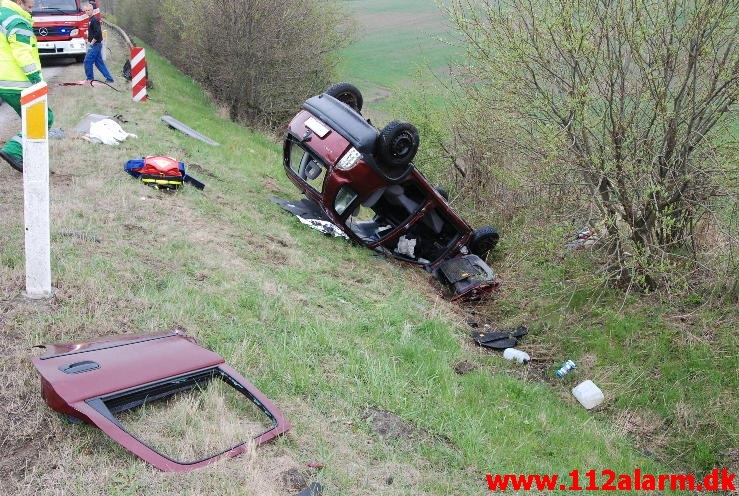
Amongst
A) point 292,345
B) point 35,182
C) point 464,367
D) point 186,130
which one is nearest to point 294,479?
point 292,345

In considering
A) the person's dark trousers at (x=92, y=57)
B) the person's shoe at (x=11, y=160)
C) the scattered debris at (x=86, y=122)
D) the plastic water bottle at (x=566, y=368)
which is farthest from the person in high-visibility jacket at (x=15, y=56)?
the person's dark trousers at (x=92, y=57)

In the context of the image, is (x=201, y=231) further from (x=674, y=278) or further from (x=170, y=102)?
(x=170, y=102)

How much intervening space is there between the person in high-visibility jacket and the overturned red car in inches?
119

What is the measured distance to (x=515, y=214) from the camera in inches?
421

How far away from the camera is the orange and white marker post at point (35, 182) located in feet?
13.6

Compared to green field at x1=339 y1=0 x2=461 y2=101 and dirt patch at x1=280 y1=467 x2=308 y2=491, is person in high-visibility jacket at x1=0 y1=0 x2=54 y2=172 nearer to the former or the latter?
dirt patch at x1=280 y1=467 x2=308 y2=491

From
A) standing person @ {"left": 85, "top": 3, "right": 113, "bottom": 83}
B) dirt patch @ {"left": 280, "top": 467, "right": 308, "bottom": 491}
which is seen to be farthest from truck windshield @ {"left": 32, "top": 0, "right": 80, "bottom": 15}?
dirt patch @ {"left": 280, "top": 467, "right": 308, "bottom": 491}

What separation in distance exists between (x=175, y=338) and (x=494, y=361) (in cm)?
339

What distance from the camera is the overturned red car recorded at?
7723 millimetres

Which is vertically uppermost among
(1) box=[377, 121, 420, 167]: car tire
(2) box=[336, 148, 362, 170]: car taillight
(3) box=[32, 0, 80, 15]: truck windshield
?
(3) box=[32, 0, 80, 15]: truck windshield

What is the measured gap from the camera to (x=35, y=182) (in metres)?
4.18

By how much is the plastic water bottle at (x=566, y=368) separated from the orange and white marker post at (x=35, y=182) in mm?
4647

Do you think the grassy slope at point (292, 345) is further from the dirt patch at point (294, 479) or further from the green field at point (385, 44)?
the green field at point (385, 44)

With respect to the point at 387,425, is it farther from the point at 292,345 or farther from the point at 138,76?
the point at 138,76
